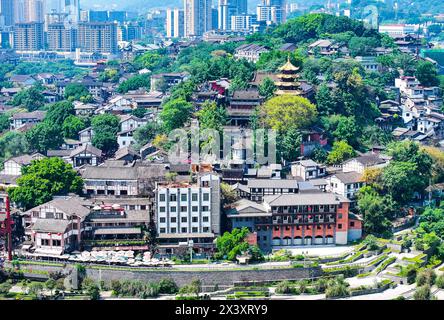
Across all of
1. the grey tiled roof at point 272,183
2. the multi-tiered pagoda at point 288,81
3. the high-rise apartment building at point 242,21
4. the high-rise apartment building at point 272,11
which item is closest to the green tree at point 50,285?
the grey tiled roof at point 272,183

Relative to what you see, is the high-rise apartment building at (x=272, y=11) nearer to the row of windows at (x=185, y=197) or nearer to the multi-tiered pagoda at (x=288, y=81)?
the multi-tiered pagoda at (x=288, y=81)

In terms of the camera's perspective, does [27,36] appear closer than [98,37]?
No

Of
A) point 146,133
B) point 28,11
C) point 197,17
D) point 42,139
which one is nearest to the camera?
point 146,133

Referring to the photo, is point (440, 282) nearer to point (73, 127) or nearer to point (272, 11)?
point (73, 127)

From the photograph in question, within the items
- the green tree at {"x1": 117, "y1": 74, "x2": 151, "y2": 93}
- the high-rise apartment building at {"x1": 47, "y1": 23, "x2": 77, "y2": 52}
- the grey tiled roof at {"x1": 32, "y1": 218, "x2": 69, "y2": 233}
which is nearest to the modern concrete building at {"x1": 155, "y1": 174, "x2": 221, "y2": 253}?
the grey tiled roof at {"x1": 32, "y1": 218, "x2": 69, "y2": 233}

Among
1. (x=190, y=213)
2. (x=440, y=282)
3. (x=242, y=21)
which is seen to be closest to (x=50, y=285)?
(x=190, y=213)

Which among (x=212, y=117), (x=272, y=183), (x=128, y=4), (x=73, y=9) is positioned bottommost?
(x=272, y=183)
